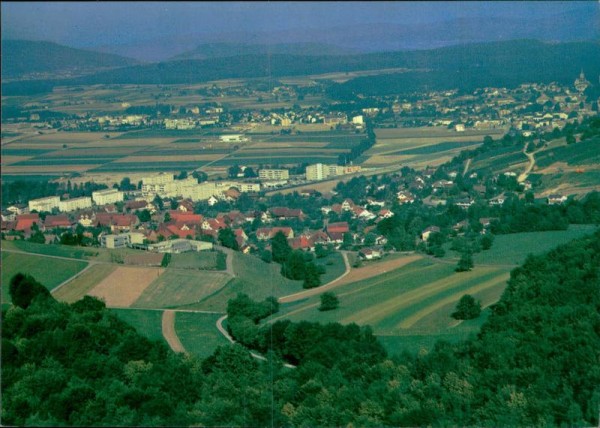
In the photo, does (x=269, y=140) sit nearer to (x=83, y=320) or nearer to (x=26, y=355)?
(x=83, y=320)

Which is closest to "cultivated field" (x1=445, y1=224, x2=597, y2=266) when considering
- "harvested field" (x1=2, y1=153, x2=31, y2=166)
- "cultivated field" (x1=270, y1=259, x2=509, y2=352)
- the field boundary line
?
"cultivated field" (x1=270, y1=259, x2=509, y2=352)

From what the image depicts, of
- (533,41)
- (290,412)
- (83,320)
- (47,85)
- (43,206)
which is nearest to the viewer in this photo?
(290,412)

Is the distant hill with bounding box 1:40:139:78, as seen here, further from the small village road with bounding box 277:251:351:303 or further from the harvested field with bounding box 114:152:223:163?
the harvested field with bounding box 114:152:223:163

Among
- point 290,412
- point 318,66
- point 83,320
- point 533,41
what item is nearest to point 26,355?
point 83,320

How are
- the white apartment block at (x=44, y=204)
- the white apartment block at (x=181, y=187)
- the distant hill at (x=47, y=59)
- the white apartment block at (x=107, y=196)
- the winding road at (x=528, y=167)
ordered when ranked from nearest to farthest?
1. the distant hill at (x=47, y=59)
2. the white apartment block at (x=44, y=204)
3. the white apartment block at (x=107, y=196)
4. the white apartment block at (x=181, y=187)
5. the winding road at (x=528, y=167)

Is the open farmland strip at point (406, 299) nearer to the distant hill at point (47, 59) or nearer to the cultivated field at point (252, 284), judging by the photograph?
the cultivated field at point (252, 284)

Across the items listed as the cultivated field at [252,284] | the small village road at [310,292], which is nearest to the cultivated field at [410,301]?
the small village road at [310,292]
